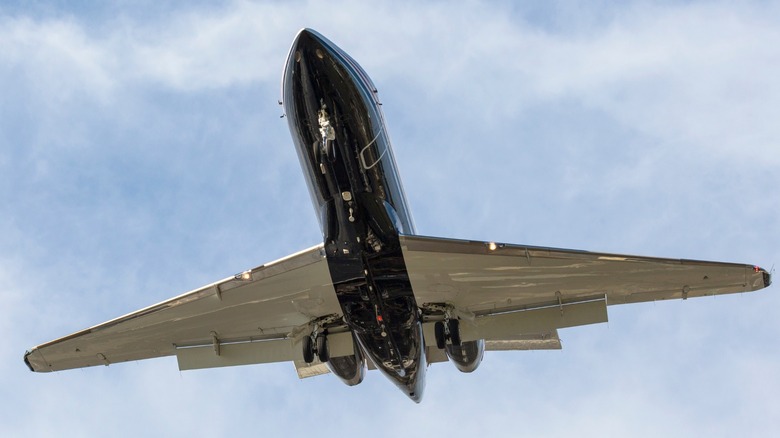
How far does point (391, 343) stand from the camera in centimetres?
2439

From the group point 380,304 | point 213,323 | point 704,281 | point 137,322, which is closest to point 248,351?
point 213,323

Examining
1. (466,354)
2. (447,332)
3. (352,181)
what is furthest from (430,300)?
(352,181)

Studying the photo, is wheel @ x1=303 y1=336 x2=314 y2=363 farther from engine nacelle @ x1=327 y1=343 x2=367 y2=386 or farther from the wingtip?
the wingtip

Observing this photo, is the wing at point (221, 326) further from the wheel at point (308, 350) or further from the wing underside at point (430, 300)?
the wheel at point (308, 350)

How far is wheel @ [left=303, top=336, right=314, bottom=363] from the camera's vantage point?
24.8 meters

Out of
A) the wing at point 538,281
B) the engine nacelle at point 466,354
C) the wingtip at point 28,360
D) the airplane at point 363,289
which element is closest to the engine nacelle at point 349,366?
the airplane at point 363,289

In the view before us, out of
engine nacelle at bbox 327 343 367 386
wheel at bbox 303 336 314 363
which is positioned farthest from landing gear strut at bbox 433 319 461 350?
wheel at bbox 303 336 314 363

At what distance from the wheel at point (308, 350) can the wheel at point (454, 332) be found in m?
3.57

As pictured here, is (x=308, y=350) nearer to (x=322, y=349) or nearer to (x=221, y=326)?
(x=322, y=349)

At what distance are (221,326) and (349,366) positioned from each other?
354 centimetres

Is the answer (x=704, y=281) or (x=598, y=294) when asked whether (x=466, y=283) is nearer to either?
(x=598, y=294)

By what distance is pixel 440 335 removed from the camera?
2483cm

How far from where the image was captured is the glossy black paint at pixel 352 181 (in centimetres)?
2130

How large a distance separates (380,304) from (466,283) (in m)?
2.25
